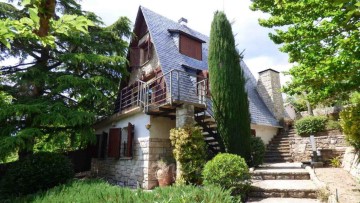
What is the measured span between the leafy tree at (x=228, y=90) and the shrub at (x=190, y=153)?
4.51 ft

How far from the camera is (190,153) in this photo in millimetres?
8797

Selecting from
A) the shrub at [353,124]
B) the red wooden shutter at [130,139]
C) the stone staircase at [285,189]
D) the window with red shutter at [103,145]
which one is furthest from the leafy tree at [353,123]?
the window with red shutter at [103,145]

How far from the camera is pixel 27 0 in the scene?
1953mm

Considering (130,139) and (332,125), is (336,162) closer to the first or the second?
(332,125)

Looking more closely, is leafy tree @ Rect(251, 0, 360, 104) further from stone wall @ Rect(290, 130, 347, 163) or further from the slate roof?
stone wall @ Rect(290, 130, 347, 163)

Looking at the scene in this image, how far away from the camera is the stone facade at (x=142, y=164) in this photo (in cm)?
1022

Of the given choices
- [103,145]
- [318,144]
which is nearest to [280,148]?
[318,144]

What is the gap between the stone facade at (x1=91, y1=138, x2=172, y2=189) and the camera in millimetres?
10219

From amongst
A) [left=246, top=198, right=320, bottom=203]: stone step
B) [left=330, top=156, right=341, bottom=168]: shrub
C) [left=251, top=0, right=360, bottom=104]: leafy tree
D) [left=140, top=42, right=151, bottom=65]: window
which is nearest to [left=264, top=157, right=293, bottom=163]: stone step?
[left=330, top=156, right=341, bottom=168]: shrub

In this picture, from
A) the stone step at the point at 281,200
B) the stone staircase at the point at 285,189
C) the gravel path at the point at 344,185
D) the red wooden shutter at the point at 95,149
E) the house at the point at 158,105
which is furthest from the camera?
the red wooden shutter at the point at 95,149

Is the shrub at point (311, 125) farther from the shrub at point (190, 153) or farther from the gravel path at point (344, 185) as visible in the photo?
the shrub at point (190, 153)

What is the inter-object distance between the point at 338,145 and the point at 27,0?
14628 mm

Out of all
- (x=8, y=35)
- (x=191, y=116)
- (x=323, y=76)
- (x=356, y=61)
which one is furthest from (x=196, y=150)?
(x=8, y=35)

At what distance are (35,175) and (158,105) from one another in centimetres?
517
